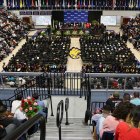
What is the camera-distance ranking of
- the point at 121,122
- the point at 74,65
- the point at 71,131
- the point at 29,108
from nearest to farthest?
1. the point at 121,122
2. the point at 29,108
3. the point at 71,131
4. the point at 74,65

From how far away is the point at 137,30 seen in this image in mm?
30422

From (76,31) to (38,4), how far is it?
6920 mm

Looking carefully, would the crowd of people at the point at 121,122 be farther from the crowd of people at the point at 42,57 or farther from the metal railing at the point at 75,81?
the crowd of people at the point at 42,57

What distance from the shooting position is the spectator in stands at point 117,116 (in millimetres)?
4500

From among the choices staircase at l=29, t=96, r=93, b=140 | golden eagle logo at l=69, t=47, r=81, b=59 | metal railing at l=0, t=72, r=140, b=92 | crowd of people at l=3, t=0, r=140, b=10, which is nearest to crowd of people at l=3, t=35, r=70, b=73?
golden eagle logo at l=69, t=47, r=81, b=59

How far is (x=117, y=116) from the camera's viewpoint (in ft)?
15.3

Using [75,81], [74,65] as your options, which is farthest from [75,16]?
[75,81]

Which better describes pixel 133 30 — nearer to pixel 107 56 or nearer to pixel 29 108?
pixel 107 56

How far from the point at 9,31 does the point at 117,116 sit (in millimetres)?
25961

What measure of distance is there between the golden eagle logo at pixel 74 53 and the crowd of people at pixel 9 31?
4810 mm

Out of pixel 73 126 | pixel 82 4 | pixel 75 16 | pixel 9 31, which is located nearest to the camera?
pixel 73 126

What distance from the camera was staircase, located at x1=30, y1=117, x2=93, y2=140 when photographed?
20.2 feet

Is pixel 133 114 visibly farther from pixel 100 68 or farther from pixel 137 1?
pixel 137 1

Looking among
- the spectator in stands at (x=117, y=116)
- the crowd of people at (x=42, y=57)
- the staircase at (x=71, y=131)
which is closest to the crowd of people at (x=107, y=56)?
the crowd of people at (x=42, y=57)
